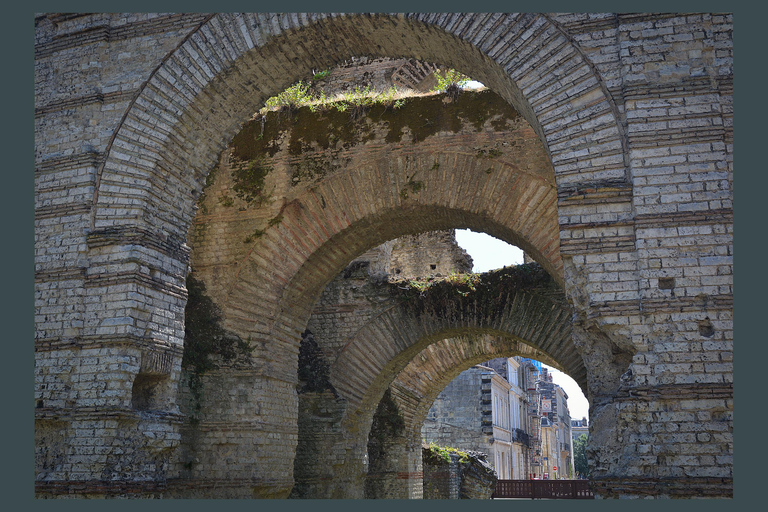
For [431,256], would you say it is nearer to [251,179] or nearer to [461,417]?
[251,179]

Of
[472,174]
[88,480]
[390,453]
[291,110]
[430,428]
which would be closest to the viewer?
[88,480]

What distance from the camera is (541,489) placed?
1717 cm

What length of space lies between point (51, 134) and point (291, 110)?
2.88 m

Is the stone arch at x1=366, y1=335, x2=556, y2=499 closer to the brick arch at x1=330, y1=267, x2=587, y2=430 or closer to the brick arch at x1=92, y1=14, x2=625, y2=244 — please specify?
A: the brick arch at x1=330, y1=267, x2=587, y2=430

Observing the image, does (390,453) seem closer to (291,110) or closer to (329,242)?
(329,242)

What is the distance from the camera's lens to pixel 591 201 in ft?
16.8

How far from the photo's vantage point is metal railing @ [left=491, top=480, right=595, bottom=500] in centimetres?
1689

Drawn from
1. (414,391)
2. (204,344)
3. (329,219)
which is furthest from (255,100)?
(414,391)

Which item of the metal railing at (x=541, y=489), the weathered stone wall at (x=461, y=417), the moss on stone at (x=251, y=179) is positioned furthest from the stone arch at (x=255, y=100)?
the weathered stone wall at (x=461, y=417)

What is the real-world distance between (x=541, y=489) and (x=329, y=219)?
38.2 feet

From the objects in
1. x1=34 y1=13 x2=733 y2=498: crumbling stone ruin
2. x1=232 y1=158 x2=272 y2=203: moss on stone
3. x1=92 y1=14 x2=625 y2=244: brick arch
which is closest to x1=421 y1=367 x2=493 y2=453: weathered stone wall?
x1=34 y1=13 x2=733 y2=498: crumbling stone ruin

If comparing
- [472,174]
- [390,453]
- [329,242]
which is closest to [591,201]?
[472,174]

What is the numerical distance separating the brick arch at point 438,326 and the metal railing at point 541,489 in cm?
802

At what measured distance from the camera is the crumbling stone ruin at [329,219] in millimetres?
4836
